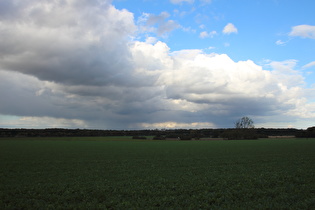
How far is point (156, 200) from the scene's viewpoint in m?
13.2

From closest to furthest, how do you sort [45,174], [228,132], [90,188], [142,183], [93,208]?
[93,208], [90,188], [142,183], [45,174], [228,132]

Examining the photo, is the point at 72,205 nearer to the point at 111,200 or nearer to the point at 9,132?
the point at 111,200

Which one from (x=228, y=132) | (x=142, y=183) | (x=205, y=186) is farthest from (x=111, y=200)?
(x=228, y=132)

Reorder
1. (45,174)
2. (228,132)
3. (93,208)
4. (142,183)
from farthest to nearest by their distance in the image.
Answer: (228,132) < (45,174) < (142,183) < (93,208)

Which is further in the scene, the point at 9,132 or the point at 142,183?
the point at 9,132

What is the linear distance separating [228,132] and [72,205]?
431 ft

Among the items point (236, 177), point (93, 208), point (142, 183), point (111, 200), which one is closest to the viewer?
point (93, 208)

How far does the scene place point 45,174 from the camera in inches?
835

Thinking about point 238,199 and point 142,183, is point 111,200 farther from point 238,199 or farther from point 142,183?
point 238,199

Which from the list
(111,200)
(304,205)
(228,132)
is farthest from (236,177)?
(228,132)

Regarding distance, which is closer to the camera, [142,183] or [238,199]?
[238,199]

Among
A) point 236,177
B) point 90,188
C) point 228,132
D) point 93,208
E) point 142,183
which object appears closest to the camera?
point 93,208

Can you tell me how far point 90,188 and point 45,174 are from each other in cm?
773

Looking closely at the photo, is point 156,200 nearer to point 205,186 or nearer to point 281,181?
point 205,186
